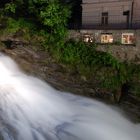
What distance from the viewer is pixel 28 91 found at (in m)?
25.2

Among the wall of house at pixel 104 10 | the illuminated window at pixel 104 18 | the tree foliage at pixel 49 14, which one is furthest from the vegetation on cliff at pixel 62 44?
the illuminated window at pixel 104 18

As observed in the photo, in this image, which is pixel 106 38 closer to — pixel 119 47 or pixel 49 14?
pixel 119 47

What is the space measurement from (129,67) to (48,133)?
916cm

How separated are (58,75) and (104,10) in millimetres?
8752

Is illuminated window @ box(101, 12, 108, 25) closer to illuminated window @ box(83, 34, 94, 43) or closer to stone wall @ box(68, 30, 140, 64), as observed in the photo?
stone wall @ box(68, 30, 140, 64)

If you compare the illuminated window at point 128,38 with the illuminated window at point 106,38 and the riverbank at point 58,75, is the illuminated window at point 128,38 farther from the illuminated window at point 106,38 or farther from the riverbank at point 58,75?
the riverbank at point 58,75

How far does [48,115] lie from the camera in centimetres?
2283

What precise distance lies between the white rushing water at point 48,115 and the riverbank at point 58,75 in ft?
1.68

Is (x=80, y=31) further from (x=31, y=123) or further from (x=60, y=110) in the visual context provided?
(x=31, y=123)

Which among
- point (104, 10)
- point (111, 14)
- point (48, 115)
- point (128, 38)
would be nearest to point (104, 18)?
point (104, 10)

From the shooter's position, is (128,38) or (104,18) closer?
(128,38)

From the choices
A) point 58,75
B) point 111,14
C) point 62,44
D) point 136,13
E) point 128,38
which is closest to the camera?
point 58,75

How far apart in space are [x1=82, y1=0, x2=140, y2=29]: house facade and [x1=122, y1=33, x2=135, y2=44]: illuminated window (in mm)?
2473

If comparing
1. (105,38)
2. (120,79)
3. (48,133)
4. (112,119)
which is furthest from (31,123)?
(105,38)
